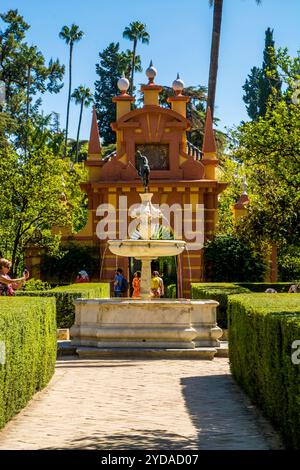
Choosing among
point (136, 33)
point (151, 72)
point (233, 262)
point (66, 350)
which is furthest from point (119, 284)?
point (136, 33)

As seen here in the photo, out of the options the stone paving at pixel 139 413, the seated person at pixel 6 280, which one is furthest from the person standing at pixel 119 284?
the stone paving at pixel 139 413

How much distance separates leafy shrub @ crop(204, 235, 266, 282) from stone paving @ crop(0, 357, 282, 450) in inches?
706

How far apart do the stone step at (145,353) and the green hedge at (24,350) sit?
263 centimetres

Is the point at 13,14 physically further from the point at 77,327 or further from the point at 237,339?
the point at 237,339

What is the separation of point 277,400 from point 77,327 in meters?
8.08

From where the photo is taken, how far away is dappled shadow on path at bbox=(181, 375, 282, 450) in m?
7.58

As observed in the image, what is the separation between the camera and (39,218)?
28109mm

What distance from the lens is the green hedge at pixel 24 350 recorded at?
317 inches

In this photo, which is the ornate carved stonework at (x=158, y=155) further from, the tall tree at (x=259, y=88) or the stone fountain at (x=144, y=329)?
the tall tree at (x=259, y=88)

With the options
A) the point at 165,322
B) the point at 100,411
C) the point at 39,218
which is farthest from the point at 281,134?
the point at 39,218

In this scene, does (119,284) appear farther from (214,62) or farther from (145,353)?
(214,62)

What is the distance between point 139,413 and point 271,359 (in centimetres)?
177

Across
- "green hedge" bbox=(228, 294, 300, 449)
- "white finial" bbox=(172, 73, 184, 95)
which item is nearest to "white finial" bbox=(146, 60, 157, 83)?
"white finial" bbox=(172, 73, 184, 95)

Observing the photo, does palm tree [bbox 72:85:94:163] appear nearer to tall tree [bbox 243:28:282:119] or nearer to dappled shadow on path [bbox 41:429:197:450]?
tall tree [bbox 243:28:282:119]
